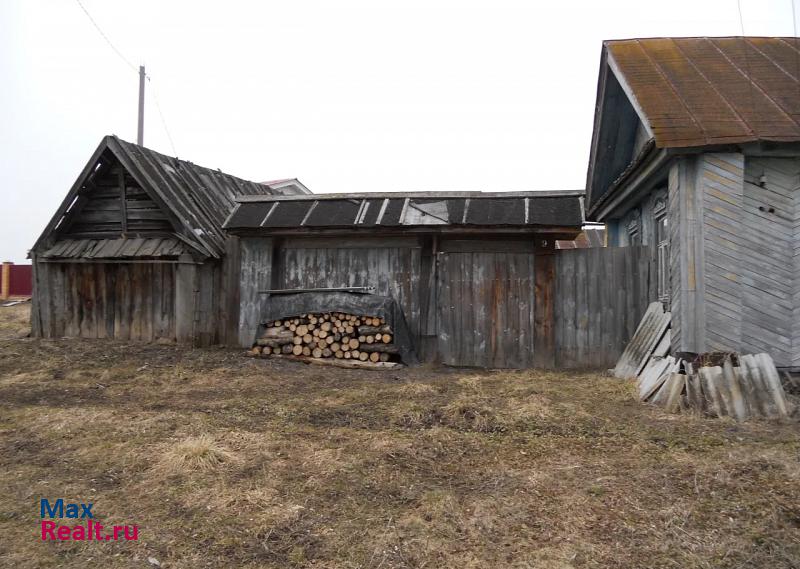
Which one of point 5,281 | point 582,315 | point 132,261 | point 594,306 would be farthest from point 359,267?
point 5,281

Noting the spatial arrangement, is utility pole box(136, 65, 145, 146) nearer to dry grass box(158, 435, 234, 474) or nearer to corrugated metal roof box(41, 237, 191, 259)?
corrugated metal roof box(41, 237, 191, 259)

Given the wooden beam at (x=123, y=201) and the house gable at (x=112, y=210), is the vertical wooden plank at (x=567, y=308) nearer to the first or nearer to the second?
the house gable at (x=112, y=210)

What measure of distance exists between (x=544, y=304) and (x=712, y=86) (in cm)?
403

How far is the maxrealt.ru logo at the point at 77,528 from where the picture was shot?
3268mm

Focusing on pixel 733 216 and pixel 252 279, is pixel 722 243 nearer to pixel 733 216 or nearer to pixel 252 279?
pixel 733 216

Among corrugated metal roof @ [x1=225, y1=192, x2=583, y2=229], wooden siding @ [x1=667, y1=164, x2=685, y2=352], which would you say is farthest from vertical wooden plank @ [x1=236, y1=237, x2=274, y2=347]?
wooden siding @ [x1=667, y1=164, x2=685, y2=352]

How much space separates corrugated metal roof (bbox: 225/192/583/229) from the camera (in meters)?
9.05

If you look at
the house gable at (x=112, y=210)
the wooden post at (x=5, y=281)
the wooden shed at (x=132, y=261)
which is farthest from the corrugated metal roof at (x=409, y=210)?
the wooden post at (x=5, y=281)

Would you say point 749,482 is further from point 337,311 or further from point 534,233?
point 337,311

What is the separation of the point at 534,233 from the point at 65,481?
23.9ft

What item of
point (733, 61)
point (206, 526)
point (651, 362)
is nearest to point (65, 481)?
point (206, 526)

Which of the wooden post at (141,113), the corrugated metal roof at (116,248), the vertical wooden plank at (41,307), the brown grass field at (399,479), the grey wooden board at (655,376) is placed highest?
the wooden post at (141,113)

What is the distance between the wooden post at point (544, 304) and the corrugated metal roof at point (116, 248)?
705 centimetres

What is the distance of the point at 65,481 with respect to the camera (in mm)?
4086
